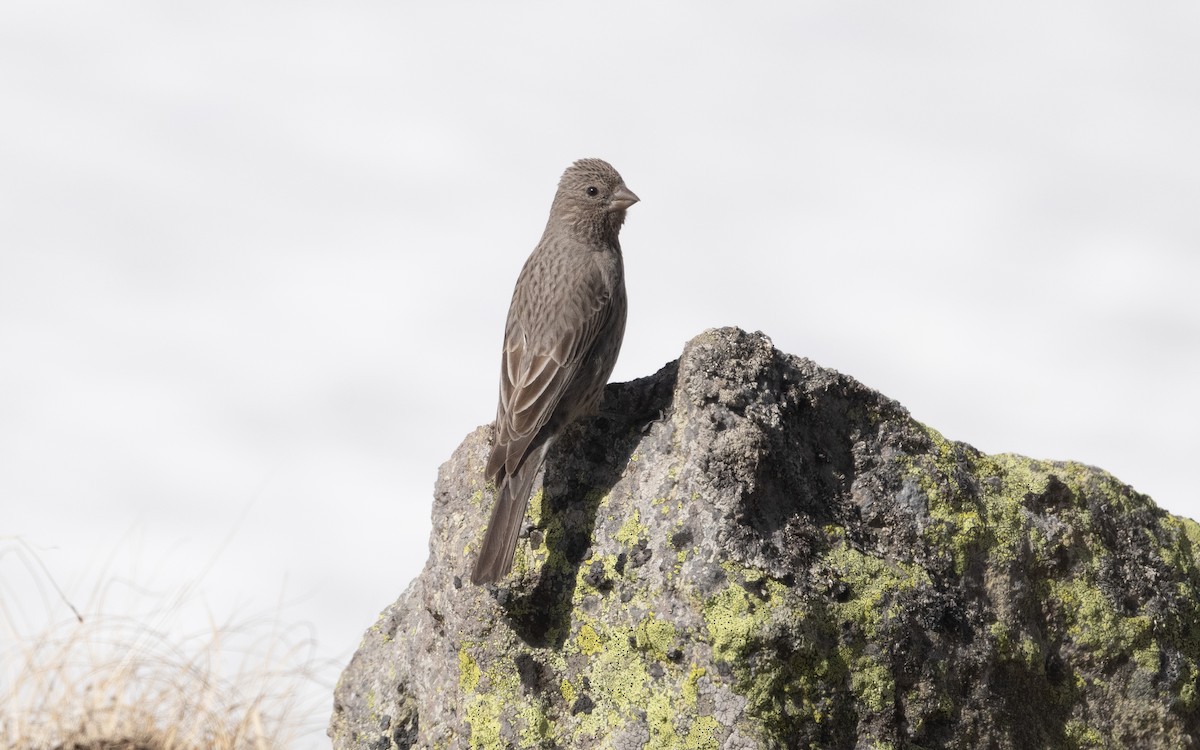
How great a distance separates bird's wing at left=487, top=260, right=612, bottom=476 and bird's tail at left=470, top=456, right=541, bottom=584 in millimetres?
69

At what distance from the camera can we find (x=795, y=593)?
4.99 metres

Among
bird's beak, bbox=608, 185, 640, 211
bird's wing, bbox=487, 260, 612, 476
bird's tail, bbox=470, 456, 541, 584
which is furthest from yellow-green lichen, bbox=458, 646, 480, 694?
bird's beak, bbox=608, 185, 640, 211

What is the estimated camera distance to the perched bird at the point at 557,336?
562cm

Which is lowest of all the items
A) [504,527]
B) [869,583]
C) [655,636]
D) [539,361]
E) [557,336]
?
[655,636]

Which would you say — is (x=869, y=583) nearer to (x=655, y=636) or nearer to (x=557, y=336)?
(x=655, y=636)

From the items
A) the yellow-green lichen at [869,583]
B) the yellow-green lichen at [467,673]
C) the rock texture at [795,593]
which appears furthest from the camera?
the yellow-green lichen at [467,673]

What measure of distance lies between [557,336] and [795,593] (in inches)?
81.9

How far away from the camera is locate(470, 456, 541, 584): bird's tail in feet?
17.8

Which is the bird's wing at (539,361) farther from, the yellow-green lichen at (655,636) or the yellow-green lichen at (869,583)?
the yellow-green lichen at (869,583)

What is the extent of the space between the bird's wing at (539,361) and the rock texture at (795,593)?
238 millimetres

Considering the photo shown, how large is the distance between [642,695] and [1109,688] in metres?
2.26

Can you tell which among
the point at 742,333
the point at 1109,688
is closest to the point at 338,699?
the point at 742,333

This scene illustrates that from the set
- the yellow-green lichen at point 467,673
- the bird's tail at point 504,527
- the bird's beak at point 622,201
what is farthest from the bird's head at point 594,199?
the yellow-green lichen at point 467,673

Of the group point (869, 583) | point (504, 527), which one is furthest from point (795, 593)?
point (504, 527)
